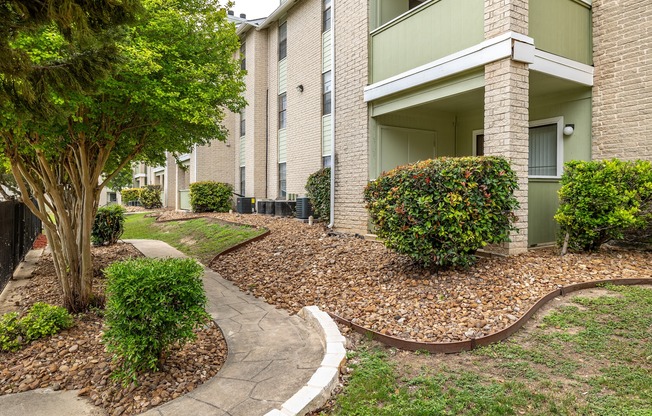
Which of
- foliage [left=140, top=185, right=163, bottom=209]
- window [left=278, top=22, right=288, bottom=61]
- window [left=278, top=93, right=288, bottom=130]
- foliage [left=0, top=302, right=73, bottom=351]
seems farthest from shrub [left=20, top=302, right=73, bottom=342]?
foliage [left=140, top=185, right=163, bottom=209]

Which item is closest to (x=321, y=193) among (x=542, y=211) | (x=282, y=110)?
(x=542, y=211)

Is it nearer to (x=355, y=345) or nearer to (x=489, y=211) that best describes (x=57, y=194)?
(x=355, y=345)

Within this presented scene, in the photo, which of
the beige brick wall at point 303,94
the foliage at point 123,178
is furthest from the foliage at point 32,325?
the beige brick wall at point 303,94

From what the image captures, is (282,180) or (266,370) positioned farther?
(282,180)

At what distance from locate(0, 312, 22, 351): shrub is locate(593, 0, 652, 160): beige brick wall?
30.7 feet

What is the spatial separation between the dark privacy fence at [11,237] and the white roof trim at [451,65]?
24.9 ft

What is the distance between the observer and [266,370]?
147 inches

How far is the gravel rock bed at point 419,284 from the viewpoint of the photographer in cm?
450

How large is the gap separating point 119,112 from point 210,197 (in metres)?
12.6

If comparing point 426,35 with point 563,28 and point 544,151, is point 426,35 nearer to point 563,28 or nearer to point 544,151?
point 563,28

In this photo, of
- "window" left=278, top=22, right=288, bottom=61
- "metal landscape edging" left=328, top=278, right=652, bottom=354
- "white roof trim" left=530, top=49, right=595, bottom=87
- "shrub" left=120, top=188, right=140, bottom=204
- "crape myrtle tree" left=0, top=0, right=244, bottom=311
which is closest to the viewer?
"metal landscape edging" left=328, top=278, right=652, bottom=354

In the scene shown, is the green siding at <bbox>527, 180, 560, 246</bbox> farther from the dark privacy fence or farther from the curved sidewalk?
the dark privacy fence

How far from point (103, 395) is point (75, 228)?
11.9 ft

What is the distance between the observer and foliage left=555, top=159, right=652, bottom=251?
5.88 metres
